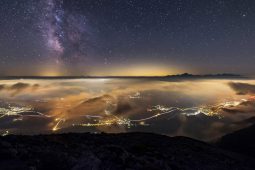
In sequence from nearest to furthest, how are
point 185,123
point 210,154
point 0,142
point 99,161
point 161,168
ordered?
point 99,161, point 161,168, point 0,142, point 210,154, point 185,123

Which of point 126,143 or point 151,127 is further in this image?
point 151,127

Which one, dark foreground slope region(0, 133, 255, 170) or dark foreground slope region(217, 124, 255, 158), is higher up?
dark foreground slope region(0, 133, 255, 170)

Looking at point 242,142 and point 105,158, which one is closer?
point 105,158

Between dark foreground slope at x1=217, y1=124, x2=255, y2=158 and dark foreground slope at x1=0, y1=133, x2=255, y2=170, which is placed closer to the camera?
dark foreground slope at x1=0, y1=133, x2=255, y2=170

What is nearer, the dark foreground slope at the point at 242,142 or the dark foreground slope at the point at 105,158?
the dark foreground slope at the point at 105,158

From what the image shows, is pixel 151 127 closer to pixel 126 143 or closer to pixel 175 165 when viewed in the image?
pixel 126 143

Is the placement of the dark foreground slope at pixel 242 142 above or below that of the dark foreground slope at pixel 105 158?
below

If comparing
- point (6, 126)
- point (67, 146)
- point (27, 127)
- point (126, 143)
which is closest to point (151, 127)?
point (27, 127)

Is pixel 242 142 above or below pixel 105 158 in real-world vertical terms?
below
